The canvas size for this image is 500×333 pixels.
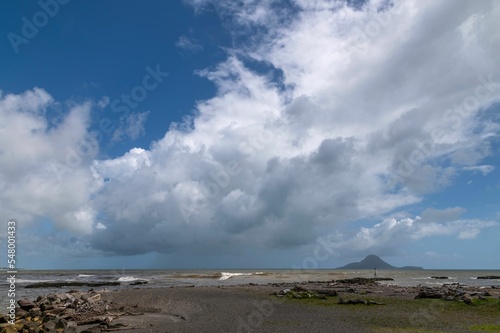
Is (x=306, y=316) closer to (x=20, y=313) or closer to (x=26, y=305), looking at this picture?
(x=20, y=313)

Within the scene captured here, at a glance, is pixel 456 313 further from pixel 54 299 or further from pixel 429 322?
pixel 54 299

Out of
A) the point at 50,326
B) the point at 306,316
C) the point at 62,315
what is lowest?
the point at 306,316

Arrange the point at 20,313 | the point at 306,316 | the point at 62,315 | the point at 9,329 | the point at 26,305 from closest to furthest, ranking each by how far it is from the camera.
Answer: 1. the point at 9,329
2. the point at 62,315
3. the point at 20,313
4. the point at 306,316
5. the point at 26,305

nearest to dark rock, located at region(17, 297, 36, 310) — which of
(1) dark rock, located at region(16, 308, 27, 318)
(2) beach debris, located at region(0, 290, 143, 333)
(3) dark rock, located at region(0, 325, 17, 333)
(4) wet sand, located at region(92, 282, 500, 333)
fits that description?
(2) beach debris, located at region(0, 290, 143, 333)

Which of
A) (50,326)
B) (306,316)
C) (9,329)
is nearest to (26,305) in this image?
(50,326)

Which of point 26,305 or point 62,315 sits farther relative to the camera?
point 26,305

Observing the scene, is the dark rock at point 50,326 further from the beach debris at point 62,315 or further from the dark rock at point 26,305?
the dark rock at point 26,305

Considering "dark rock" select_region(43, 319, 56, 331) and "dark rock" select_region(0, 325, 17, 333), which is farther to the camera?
"dark rock" select_region(43, 319, 56, 331)

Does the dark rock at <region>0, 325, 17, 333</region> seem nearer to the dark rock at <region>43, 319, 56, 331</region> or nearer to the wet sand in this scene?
the dark rock at <region>43, 319, 56, 331</region>

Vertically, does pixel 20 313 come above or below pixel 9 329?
below

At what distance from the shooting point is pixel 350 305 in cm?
3481

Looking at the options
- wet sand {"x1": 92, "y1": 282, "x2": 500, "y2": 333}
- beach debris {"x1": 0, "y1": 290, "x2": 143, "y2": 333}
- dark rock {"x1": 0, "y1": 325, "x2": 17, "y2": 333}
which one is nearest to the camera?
dark rock {"x1": 0, "y1": 325, "x2": 17, "y2": 333}

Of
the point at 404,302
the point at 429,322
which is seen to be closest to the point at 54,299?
the point at 429,322

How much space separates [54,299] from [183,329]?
14.9 meters
